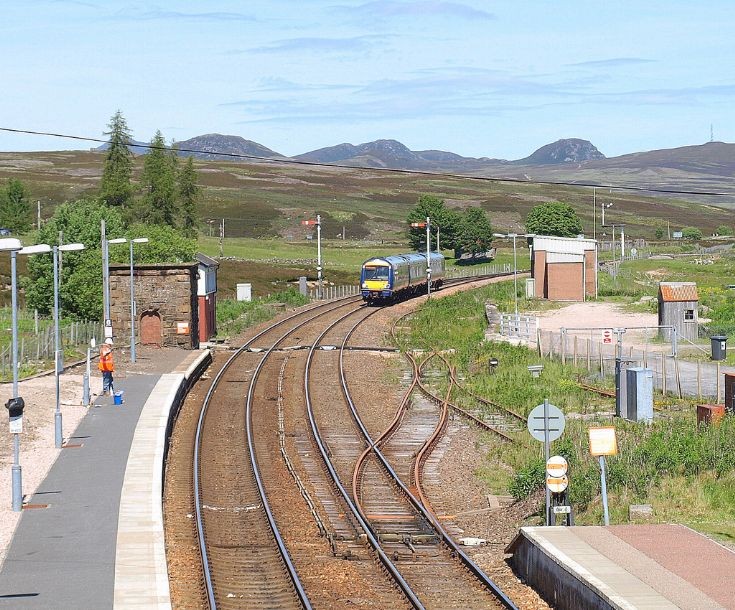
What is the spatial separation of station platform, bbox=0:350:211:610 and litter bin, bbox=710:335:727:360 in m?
21.8

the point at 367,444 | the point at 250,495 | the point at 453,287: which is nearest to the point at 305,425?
the point at 367,444

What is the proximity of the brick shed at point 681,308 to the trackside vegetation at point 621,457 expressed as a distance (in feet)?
35.4

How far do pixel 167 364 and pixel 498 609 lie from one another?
3225 centimetres

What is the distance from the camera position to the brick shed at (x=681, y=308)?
51.8 metres

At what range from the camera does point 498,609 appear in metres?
16.7

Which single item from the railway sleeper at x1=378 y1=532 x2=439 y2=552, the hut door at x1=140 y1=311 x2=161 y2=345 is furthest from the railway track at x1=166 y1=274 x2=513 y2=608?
the hut door at x1=140 y1=311 x2=161 y2=345

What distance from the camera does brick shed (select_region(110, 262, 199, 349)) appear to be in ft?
173

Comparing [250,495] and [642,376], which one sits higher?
[642,376]

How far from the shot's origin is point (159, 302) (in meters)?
53.2

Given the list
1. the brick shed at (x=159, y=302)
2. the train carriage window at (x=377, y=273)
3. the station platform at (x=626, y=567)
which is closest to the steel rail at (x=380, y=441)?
the station platform at (x=626, y=567)

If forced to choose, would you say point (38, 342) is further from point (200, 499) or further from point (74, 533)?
point (74, 533)

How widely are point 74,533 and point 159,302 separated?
3377 centimetres

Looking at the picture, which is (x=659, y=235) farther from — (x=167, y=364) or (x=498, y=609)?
(x=498, y=609)

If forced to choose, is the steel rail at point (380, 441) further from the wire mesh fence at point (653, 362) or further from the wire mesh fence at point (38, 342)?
the wire mesh fence at point (38, 342)
